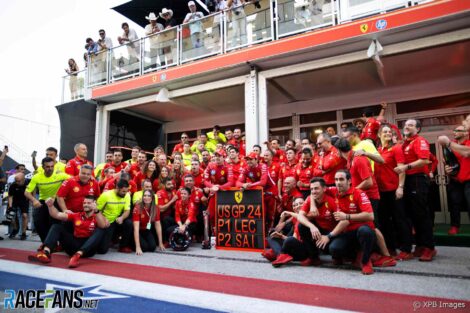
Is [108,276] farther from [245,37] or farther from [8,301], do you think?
[245,37]

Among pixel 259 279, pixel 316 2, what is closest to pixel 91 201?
pixel 259 279

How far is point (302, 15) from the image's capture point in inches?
304

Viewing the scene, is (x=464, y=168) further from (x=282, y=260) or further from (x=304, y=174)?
(x=282, y=260)

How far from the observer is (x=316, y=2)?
7523 mm

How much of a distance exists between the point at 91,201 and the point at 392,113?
8.63 m

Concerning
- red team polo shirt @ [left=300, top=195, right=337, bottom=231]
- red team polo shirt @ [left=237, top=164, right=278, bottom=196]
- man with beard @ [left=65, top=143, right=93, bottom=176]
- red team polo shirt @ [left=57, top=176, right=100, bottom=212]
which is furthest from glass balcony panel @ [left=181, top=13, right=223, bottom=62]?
red team polo shirt @ [left=300, top=195, right=337, bottom=231]

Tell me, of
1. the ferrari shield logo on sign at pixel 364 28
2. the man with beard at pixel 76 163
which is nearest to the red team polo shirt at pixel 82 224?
the man with beard at pixel 76 163

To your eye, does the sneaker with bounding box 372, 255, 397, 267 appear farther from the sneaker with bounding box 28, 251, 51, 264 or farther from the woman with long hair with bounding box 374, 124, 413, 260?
the sneaker with bounding box 28, 251, 51, 264

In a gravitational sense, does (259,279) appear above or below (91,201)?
below

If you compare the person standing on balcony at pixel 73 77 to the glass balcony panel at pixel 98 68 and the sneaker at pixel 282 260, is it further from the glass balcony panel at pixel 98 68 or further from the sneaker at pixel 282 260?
the sneaker at pixel 282 260

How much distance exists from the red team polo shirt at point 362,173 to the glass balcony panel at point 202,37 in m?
6.01

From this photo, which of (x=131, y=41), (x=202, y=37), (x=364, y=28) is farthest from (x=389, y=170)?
(x=131, y=41)

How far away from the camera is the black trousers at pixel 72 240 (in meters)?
4.70

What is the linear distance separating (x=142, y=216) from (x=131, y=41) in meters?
7.08
